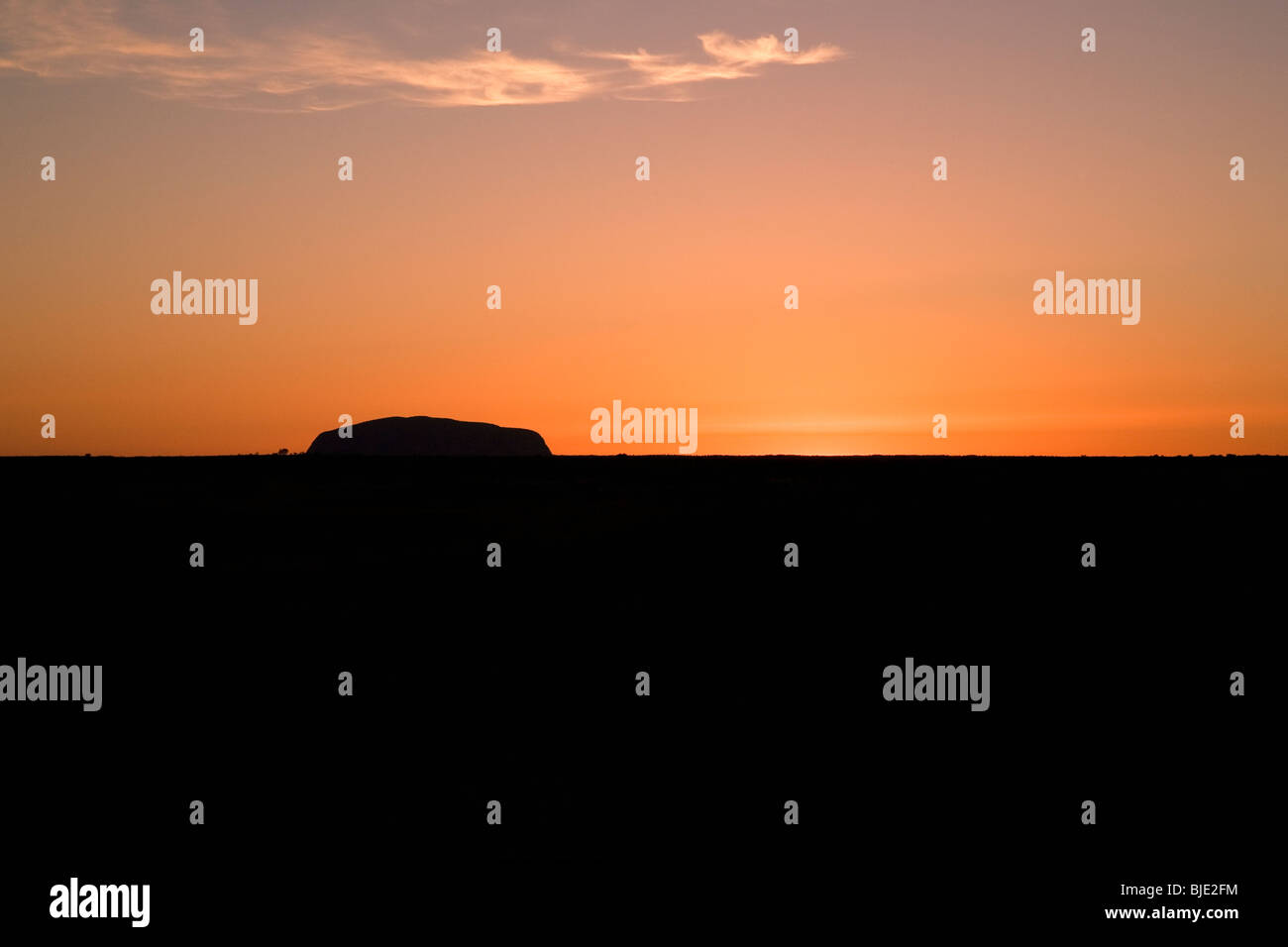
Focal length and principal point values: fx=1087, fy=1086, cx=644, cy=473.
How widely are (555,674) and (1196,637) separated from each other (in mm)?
12477

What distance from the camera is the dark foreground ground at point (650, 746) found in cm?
936

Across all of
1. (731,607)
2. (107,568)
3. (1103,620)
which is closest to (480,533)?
(107,568)

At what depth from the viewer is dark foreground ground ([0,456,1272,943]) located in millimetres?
9359

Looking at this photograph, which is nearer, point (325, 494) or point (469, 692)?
point (469, 692)

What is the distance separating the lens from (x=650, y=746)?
13.8m

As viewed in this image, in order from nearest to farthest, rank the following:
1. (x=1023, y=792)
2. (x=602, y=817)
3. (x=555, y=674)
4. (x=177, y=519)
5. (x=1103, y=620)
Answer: (x=602, y=817)
(x=1023, y=792)
(x=555, y=674)
(x=1103, y=620)
(x=177, y=519)

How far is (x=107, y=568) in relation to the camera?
33938mm
